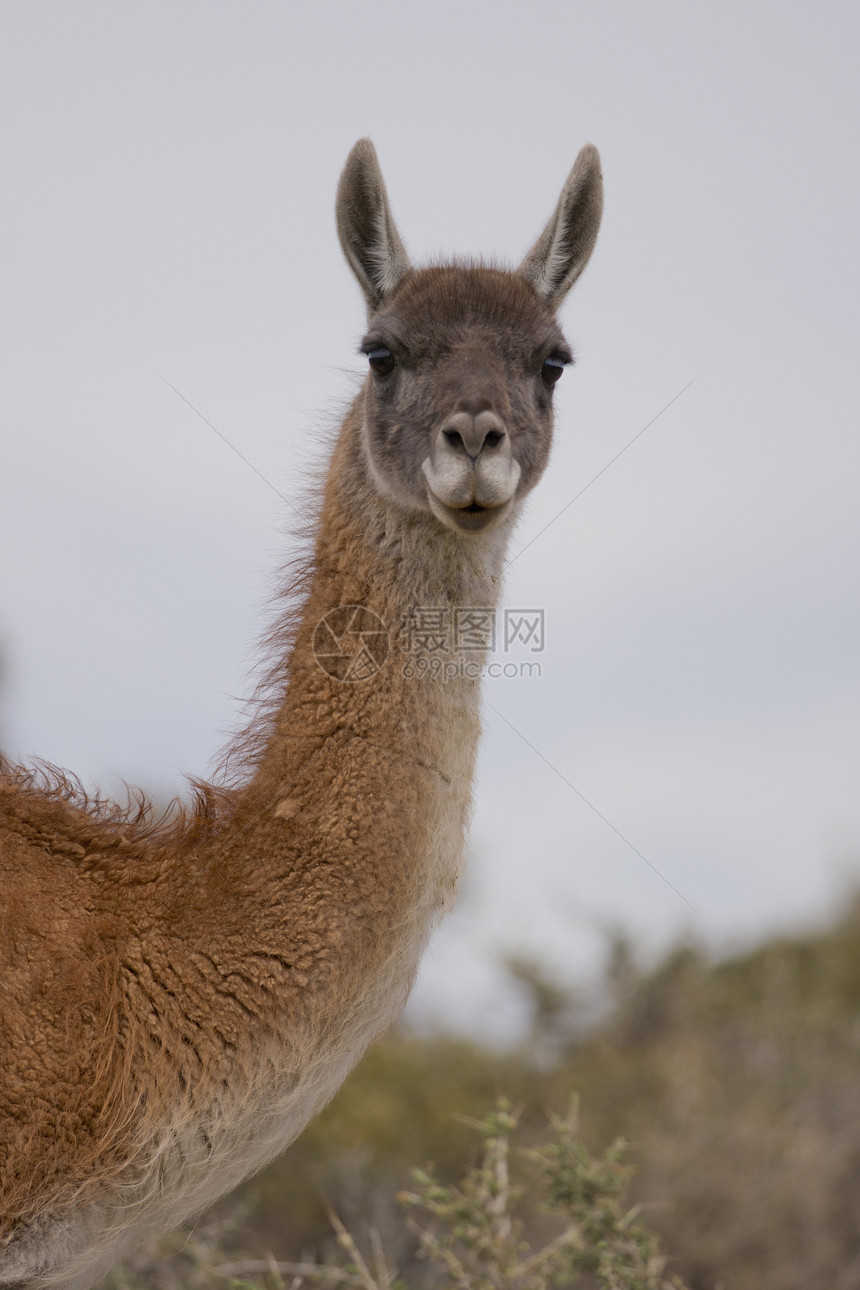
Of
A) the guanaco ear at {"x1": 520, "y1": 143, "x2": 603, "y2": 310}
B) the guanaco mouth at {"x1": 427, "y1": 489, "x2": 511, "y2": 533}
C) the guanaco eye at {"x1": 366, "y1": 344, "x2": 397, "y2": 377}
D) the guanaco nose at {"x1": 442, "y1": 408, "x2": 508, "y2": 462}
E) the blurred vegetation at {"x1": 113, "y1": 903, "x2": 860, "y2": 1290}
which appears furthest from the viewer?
the blurred vegetation at {"x1": 113, "y1": 903, "x2": 860, "y2": 1290}

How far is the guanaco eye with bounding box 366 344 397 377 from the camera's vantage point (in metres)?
3.66

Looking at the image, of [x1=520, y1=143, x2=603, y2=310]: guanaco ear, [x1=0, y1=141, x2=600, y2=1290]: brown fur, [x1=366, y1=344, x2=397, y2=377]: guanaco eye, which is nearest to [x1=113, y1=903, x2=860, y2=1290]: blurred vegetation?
[x1=0, y1=141, x2=600, y2=1290]: brown fur

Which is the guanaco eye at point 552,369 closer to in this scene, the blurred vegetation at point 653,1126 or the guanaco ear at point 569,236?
the guanaco ear at point 569,236

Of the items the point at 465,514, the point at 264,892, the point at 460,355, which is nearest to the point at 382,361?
the point at 460,355

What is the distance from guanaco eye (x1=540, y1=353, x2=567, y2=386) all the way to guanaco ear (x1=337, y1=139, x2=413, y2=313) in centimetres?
62

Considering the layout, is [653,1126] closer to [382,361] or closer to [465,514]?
[465,514]

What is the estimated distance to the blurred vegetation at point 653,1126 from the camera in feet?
21.7

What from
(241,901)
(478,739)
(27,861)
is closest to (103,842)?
(27,861)

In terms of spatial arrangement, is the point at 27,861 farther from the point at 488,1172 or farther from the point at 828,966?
the point at 828,966

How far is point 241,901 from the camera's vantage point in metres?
2.99

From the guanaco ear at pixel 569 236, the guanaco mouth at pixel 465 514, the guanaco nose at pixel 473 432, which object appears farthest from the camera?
the guanaco ear at pixel 569 236

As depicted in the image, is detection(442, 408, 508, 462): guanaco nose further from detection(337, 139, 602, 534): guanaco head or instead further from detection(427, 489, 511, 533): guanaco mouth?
detection(427, 489, 511, 533): guanaco mouth

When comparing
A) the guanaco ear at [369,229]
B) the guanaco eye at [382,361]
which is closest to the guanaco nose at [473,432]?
the guanaco eye at [382,361]

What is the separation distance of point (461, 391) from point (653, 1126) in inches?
228
